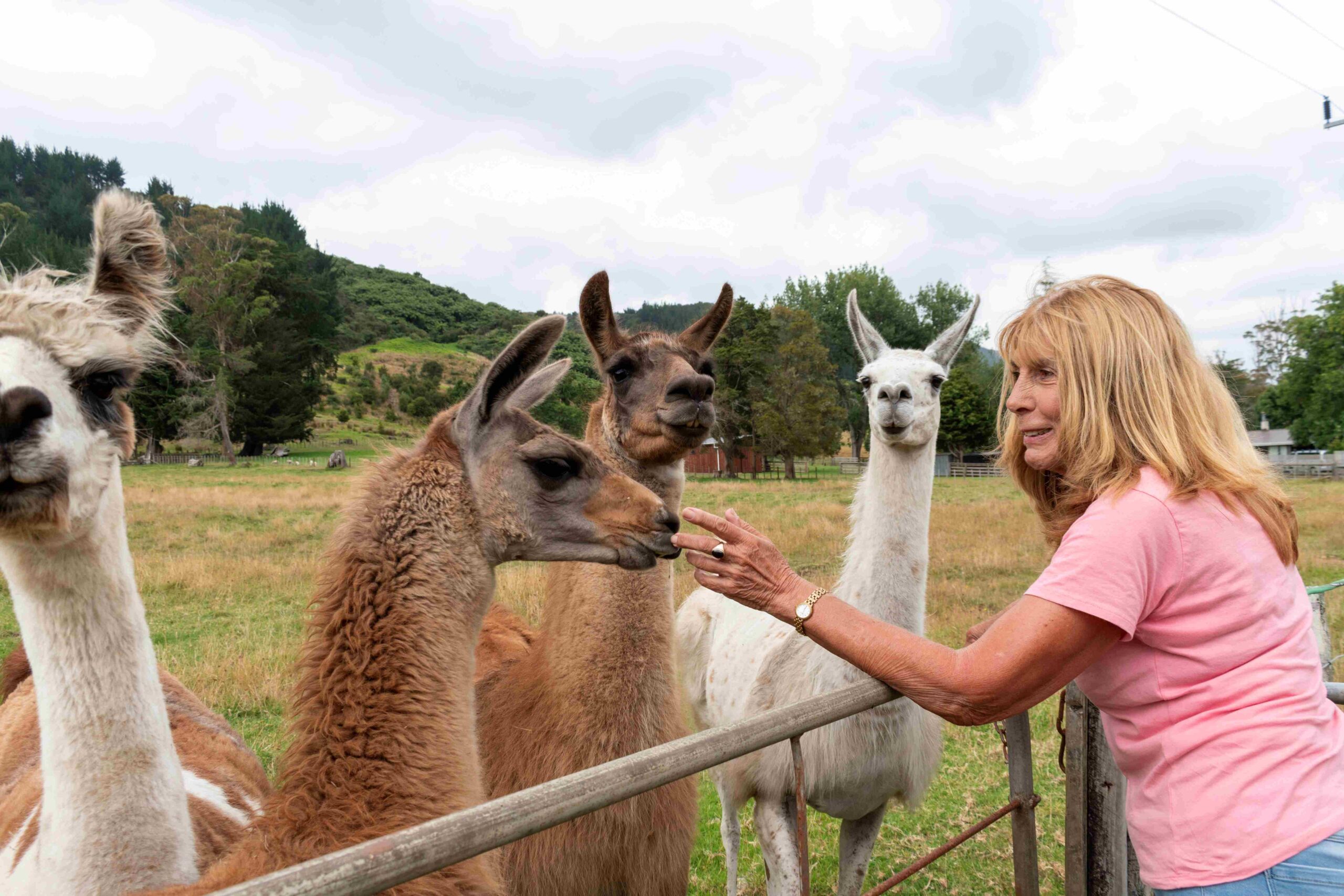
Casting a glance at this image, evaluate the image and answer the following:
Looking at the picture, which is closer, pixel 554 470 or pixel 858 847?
pixel 554 470

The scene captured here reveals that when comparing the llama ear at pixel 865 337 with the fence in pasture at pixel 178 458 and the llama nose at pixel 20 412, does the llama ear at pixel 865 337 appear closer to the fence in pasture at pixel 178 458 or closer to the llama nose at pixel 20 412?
the llama nose at pixel 20 412

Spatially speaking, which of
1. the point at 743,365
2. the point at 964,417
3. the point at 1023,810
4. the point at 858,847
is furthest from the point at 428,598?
the point at 964,417

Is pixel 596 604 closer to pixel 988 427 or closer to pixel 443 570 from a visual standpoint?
pixel 443 570

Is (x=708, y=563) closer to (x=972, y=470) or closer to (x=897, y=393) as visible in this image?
(x=897, y=393)

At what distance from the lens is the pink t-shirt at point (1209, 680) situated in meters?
1.37

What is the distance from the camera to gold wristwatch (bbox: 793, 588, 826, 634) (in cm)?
172

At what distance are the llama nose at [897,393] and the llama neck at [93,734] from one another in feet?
8.70

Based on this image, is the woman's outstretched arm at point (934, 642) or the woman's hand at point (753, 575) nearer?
the woman's outstretched arm at point (934, 642)

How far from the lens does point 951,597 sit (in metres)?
10.0

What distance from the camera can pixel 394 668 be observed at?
5.90 ft

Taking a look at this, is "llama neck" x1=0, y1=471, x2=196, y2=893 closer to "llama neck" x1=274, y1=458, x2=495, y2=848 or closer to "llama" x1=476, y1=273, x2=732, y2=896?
"llama neck" x1=274, y1=458, x2=495, y2=848

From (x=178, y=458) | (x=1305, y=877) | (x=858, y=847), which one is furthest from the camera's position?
(x=178, y=458)

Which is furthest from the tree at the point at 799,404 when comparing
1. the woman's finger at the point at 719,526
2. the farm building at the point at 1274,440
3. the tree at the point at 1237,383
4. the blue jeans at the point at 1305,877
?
the farm building at the point at 1274,440

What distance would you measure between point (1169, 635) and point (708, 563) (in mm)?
910
